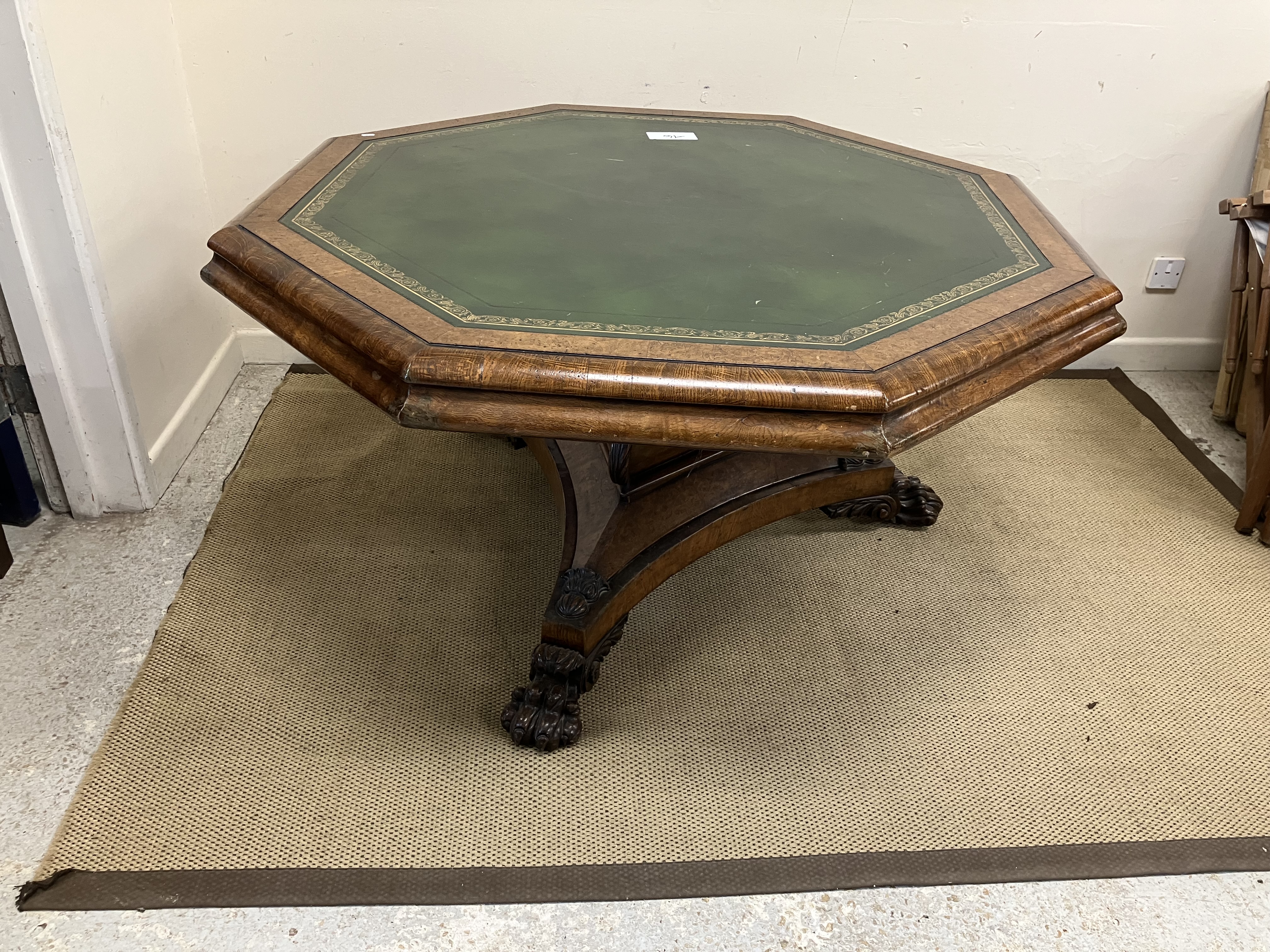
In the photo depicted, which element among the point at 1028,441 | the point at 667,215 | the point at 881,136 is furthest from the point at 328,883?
the point at 881,136

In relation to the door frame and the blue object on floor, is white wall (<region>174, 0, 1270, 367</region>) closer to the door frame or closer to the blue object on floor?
the door frame

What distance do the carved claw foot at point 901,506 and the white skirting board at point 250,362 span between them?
80cm

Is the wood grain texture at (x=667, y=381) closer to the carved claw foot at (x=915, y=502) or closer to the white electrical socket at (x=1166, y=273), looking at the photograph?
the carved claw foot at (x=915, y=502)

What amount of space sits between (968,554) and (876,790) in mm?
760

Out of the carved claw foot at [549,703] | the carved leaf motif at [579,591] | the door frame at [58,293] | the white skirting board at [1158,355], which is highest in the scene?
the door frame at [58,293]

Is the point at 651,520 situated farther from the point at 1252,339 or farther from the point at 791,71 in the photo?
the point at 1252,339

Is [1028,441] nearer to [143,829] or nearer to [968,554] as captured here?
[968,554]

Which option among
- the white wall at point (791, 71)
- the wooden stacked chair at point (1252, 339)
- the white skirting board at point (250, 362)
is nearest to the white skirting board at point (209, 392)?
the white skirting board at point (250, 362)

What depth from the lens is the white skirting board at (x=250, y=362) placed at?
2.35m

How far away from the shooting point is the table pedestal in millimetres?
1648

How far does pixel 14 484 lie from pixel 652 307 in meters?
1.58

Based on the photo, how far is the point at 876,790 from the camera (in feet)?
5.33

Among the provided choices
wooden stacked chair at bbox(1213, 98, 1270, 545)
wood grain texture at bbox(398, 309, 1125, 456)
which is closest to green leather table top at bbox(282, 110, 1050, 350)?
wood grain texture at bbox(398, 309, 1125, 456)

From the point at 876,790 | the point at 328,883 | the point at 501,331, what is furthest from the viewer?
the point at 876,790
